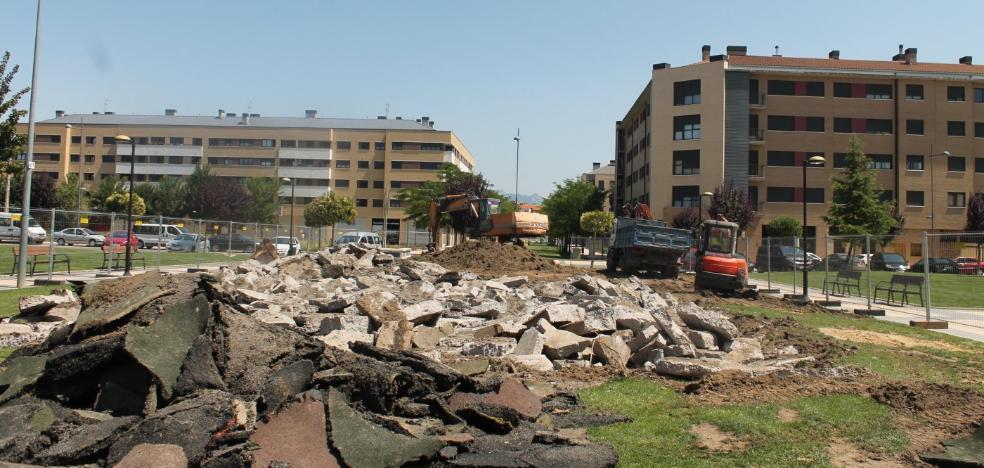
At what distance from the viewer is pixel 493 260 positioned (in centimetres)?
2531

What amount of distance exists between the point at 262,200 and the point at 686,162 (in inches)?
1839

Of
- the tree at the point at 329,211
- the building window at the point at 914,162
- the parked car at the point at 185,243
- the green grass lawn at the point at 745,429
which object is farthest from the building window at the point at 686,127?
the green grass lawn at the point at 745,429

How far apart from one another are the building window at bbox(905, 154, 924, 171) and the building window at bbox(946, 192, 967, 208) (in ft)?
10.9

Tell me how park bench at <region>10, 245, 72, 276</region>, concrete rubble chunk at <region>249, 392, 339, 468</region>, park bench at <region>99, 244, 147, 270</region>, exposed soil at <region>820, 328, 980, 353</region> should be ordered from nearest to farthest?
concrete rubble chunk at <region>249, 392, 339, 468</region> → exposed soil at <region>820, 328, 980, 353</region> → park bench at <region>10, 245, 72, 276</region> → park bench at <region>99, 244, 147, 270</region>

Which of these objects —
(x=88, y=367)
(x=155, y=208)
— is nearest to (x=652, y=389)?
(x=88, y=367)

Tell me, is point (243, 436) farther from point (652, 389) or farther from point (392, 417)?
point (652, 389)

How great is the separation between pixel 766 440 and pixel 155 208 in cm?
7931

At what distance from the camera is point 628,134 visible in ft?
242

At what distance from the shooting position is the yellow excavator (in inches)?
1204

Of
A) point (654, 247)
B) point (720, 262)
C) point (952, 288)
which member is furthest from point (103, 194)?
point (952, 288)

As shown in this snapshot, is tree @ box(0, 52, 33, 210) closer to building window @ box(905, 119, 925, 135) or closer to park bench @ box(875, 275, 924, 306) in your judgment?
park bench @ box(875, 275, 924, 306)

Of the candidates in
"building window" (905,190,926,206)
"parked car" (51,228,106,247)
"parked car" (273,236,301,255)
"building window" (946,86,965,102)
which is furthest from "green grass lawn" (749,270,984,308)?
"building window" (946,86,965,102)

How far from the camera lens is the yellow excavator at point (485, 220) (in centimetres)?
3059

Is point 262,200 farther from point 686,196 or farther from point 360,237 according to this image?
point 686,196
